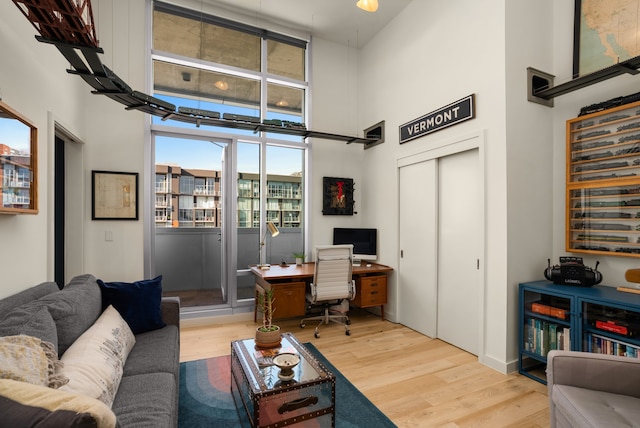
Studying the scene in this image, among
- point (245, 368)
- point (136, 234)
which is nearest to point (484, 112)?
point (245, 368)

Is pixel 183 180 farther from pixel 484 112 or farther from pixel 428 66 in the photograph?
pixel 484 112

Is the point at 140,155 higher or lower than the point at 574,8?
lower

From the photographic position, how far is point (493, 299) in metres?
3.04

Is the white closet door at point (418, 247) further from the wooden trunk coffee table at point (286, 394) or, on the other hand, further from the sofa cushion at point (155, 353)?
the sofa cushion at point (155, 353)

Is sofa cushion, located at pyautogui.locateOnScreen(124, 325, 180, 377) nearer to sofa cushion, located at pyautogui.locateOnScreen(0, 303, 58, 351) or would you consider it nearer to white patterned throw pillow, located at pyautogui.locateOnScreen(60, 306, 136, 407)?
white patterned throw pillow, located at pyautogui.locateOnScreen(60, 306, 136, 407)

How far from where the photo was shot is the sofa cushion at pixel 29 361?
110 cm

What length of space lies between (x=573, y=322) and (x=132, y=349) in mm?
3511

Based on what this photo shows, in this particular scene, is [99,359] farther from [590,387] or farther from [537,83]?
[537,83]

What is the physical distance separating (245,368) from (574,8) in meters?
4.45

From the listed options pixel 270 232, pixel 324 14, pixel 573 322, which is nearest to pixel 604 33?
pixel 573 322

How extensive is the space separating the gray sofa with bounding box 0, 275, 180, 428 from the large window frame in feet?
6.43

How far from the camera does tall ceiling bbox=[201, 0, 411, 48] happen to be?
428cm

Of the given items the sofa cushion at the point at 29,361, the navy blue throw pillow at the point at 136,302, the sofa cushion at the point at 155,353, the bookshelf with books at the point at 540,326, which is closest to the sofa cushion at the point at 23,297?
the navy blue throw pillow at the point at 136,302

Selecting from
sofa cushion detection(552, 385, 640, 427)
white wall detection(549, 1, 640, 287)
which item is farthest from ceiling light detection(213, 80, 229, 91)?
sofa cushion detection(552, 385, 640, 427)
